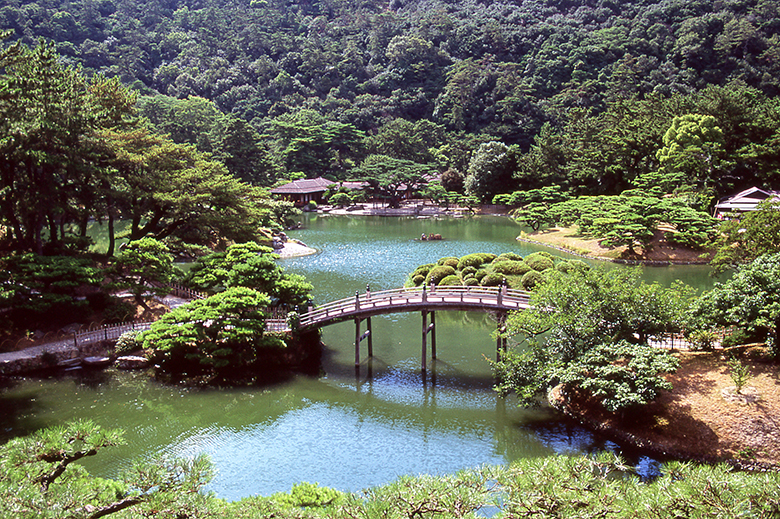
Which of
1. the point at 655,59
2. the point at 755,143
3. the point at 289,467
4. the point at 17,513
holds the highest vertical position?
the point at 655,59

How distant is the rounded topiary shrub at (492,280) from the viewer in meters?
31.1

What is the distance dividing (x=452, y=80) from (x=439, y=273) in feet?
261

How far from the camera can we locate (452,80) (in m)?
105

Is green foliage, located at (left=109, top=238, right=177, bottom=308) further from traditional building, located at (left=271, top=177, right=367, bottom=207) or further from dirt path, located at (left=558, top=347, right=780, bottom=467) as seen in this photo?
traditional building, located at (left=271, top=177, right=367, bottom=207)

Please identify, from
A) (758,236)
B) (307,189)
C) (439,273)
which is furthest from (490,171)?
(758,236)

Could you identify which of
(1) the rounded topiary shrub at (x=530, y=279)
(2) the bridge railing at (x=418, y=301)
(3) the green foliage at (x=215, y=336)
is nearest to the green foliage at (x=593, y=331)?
(2) the bridge railing at (x=418, y=301)

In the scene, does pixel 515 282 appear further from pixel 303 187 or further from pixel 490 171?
pixel 303 187

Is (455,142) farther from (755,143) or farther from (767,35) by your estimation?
(767,35)

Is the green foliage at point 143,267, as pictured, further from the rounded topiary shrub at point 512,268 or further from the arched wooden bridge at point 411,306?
the rounded topiary shrub at point 512,268

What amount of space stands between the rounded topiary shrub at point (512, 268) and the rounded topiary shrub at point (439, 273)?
2618mm

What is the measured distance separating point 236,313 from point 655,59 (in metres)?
95.2

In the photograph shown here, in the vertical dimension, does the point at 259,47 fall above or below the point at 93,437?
above

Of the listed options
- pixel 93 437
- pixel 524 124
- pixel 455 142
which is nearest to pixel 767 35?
pixel 524 124

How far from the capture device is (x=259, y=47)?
438 ft
